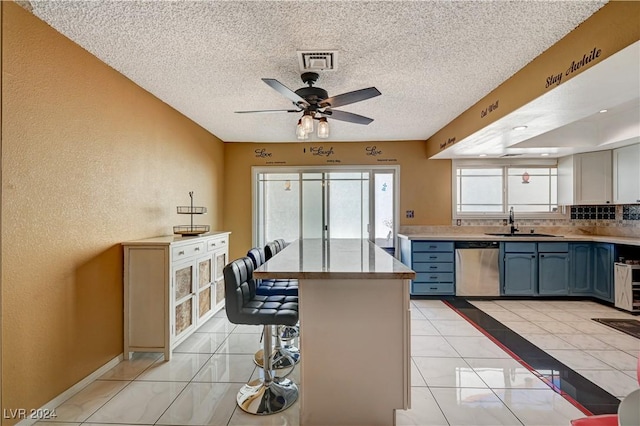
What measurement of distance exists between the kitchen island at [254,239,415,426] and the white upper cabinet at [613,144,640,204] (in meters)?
4.13

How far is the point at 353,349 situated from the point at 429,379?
3.15 ft

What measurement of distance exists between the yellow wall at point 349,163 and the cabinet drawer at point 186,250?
75.0 inches

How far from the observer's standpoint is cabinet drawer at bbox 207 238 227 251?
3354mm

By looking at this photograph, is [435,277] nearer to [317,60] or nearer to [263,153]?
[263,153]

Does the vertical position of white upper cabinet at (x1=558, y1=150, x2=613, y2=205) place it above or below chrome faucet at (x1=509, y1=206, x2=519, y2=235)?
above

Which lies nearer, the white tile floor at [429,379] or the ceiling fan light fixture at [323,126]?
the white tile floor at [429,379]

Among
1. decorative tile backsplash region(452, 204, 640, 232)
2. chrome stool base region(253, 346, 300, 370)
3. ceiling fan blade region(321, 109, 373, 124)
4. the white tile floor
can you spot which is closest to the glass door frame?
decorative tile backsplash region(452, 204, 640, 232)

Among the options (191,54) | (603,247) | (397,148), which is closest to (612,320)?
(603,247)

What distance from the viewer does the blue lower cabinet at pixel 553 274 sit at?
4.20 meters

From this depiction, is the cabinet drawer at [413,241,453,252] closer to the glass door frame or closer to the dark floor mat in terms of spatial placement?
the glass door frame

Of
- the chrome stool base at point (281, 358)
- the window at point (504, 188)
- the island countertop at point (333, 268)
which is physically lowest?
the chrome stool base at point (281, 358)

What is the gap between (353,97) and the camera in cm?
222

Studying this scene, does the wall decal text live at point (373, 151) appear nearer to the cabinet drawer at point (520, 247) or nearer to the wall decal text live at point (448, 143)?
the wall decal text live at point (448, 143)

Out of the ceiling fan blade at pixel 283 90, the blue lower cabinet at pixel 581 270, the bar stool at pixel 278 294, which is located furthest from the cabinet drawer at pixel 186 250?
the blue lower cabinet at pixel 581 270
